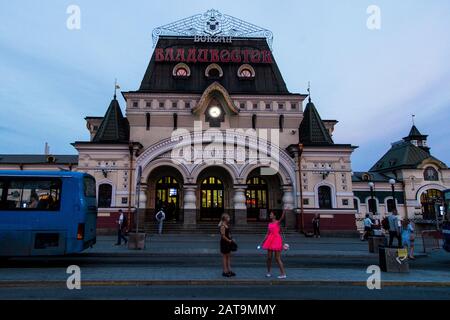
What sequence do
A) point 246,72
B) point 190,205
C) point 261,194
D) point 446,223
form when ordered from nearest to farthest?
point 446,223
point 190,205
point 261,194
point 246,72

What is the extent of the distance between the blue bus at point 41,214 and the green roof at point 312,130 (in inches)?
850

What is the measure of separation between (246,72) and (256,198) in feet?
42.3

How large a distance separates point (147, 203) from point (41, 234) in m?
17.5

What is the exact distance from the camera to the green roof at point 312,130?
96.5 feet

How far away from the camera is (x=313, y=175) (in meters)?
28.3

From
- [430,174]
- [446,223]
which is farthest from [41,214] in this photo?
[430,174]

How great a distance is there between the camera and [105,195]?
26.8 m

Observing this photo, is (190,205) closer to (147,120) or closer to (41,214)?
(147,120)

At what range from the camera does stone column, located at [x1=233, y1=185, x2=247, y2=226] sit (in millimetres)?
27172

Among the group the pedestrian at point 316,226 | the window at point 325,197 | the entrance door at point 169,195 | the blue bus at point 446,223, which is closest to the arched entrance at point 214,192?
the entrance door at point 169,195

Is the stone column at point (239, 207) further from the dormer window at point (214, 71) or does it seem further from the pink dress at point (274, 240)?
the pink dress at point (274, 240)

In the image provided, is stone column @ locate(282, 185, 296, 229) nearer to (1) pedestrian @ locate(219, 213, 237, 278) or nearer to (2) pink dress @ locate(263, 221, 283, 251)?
(2) pink dress @ locate(263, 221, 283, 251)
